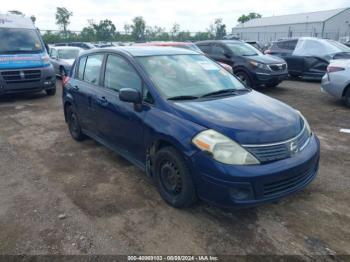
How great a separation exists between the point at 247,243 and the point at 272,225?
40 cm

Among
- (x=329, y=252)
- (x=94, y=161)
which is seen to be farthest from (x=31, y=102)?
(x=329, y=252)

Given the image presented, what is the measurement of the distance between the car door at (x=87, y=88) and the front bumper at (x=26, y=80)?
14.1 ft

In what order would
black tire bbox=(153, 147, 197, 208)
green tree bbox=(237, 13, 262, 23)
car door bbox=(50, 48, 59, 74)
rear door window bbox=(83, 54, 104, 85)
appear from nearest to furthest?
black tire bbox=(153, 147, 197, 208), rear door window bbox=(83, 54, 104, 85), car door bbox=(50, 48, 59, 74), green tree bbox=(237, 13, 262, 23)

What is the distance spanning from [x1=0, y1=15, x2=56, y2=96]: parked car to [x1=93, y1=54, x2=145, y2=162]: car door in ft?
17.9

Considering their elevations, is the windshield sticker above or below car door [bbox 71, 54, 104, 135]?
above

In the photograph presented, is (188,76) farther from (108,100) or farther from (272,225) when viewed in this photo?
(272,225)

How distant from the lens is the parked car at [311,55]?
10.9m

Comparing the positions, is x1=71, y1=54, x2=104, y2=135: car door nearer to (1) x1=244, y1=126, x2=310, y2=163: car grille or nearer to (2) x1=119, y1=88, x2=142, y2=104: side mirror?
(2) x1=119, y1=88, x2=142, y2=104: side mirror

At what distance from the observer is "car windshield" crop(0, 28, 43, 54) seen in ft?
28.6

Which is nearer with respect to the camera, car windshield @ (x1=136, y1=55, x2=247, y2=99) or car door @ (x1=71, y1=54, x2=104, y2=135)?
car windshield @ (x1=136, y1=55, x2=247, y2=99)

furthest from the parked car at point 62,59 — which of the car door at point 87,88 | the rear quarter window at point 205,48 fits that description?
the car door at point 87,88

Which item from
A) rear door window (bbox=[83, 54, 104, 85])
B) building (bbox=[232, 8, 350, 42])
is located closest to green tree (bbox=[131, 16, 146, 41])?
building (bbox=[232, 8, 350, 42])

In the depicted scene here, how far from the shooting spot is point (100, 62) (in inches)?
177

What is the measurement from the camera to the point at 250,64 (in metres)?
9.42
